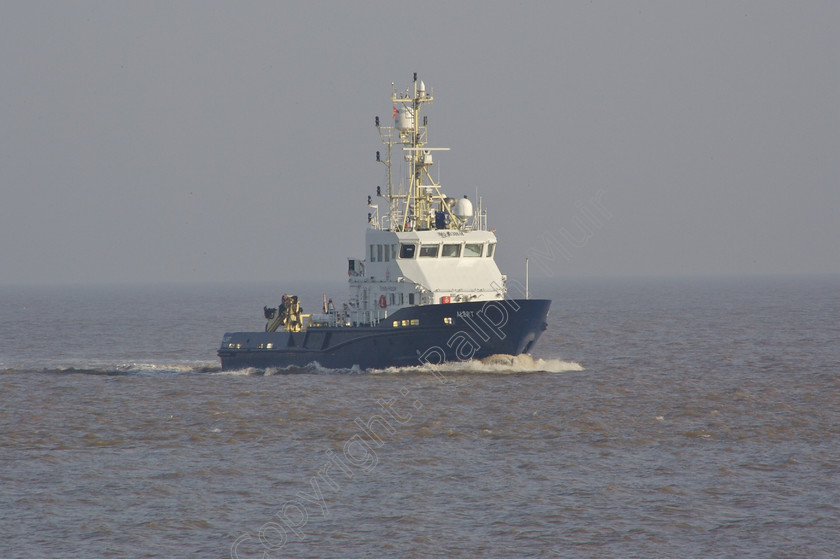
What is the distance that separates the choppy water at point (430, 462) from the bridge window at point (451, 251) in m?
4.77

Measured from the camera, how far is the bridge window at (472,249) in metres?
43.2

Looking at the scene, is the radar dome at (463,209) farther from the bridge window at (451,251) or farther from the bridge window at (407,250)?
the bridge window at (407,250)

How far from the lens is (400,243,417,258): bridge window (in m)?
42.3

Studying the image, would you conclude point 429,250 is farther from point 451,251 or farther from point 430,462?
point 430,462

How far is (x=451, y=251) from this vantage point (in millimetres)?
43000

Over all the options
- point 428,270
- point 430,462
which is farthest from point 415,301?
point 430,462

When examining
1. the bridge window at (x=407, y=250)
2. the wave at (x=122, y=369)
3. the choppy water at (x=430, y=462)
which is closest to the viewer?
the choppy water at (x=430, y=462)

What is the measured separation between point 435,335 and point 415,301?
2.13 meters

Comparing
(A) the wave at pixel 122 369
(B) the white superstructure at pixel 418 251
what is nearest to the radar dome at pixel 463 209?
(B) the white superstructure at pixel 418 251

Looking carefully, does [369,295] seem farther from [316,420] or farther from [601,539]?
[601,539]

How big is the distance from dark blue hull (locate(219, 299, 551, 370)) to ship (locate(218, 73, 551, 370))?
41 mm

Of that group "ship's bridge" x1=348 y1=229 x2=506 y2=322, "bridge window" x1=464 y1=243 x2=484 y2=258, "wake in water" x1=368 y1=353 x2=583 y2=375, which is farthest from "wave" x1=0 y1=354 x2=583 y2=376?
"bridge window" x1=464 y1=243 x2=484 y2=258

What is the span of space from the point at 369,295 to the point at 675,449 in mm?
18724

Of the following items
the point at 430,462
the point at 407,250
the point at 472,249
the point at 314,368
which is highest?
the point at 472,249
